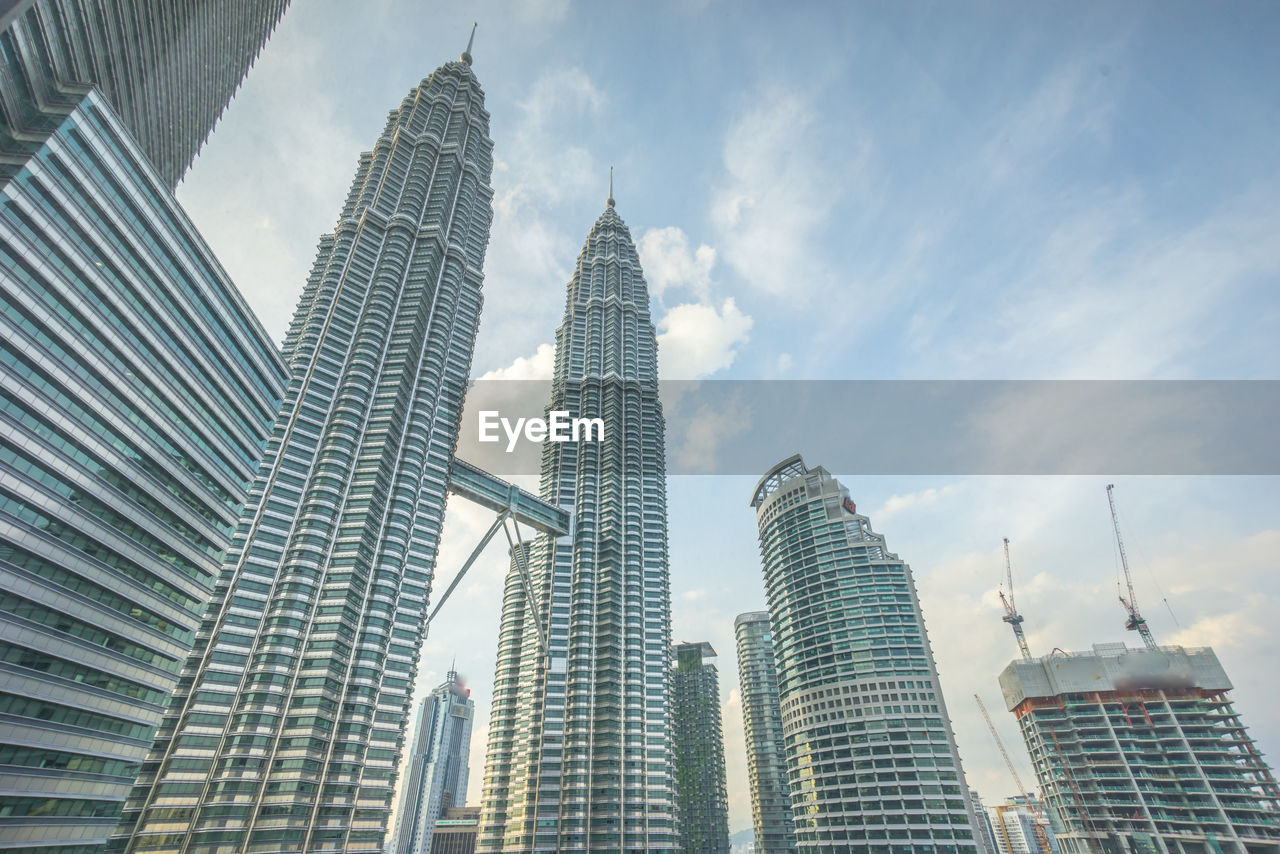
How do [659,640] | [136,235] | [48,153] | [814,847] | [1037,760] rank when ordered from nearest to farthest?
[48,153] → [136,235] → [814,847] → [659,640] → [1037,760]

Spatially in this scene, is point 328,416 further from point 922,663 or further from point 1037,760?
point 1037,760

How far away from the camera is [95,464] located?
2616 inches

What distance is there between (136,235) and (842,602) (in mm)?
146391

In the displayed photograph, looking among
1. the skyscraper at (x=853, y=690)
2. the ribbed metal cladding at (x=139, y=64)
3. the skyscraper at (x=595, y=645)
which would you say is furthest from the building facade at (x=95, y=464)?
the skyscraper at (x=853, y=690)

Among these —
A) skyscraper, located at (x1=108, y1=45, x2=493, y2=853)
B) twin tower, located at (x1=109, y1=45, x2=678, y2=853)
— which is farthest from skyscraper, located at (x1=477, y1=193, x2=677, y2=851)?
skyscraper, located at (x1=108, y1=45, x2=493, y2=853)

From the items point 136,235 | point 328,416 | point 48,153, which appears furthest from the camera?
point 328,416

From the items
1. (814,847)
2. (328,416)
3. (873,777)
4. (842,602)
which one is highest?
(328,416)

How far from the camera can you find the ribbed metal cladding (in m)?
57.0

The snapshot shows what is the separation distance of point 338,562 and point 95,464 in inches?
1942

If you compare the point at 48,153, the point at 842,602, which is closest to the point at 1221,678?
the point at 842,602

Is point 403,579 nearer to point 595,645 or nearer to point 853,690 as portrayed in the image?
point 595,645

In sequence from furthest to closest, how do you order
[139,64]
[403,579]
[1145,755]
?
1. [1145,755]
2. [403,579]
3. [139,64]

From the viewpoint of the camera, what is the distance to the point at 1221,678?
543 feet

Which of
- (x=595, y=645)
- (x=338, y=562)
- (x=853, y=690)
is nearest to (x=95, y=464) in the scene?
(x=338, y=562)
